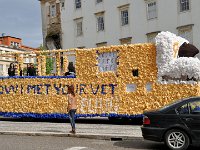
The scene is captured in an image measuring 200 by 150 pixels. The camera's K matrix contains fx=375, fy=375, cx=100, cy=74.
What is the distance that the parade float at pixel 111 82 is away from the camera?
50.5ft

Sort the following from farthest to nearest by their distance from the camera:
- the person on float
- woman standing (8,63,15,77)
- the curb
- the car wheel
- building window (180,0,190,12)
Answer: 1. building window (180,0,190,12)
2. woman standing (8,63,15,77)
3. the person on float
4. the curb
5. the car wheel

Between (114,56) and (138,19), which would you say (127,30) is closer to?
(138,19)

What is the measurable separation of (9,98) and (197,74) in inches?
367

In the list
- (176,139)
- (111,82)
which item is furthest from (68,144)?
(111,82)

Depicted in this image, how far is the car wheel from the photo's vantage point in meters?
9.72

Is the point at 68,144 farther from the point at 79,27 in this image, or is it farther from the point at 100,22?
the point at 79,27

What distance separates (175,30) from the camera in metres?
34.4

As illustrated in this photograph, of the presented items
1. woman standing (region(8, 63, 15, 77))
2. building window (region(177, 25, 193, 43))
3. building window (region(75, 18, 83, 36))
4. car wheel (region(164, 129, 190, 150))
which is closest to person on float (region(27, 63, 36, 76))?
woman standing (region(8, 63, 15, 77))

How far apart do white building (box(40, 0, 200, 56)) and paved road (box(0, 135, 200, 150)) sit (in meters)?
22.5

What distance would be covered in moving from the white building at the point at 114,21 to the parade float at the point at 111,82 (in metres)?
17.7

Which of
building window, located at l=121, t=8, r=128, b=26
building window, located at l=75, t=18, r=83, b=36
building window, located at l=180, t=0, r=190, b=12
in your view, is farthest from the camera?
building window, located at l=75, t=18, r=83, b=36

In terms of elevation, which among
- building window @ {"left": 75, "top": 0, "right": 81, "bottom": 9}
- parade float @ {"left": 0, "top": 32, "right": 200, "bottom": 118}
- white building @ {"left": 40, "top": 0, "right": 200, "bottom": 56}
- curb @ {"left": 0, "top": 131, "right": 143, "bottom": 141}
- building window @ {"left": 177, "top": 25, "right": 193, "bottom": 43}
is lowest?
curb @ {"left": 0, "top": 131, "right": 143, "bottom": 141}

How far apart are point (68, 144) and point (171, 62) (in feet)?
20.0

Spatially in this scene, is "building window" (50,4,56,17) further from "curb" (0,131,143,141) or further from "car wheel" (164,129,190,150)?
"car wheel" (164,129,190,150)
